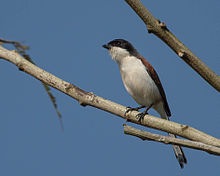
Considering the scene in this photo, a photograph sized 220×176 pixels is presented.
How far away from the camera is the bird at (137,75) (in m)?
6.05

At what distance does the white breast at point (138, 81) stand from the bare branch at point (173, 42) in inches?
149

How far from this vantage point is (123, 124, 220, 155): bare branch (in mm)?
2084

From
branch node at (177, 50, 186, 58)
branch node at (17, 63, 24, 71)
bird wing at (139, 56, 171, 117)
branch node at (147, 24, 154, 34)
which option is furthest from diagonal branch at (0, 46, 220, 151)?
bird wing at (139, 56, 171, 117)

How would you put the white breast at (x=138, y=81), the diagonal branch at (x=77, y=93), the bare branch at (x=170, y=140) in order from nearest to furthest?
the bare branch at (x=170, y=140) < the diagonal branch at (x=77, y=93) < the white breast at (x=138, y=81)

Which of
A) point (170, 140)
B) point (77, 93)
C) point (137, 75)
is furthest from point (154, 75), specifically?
point (170, 140)

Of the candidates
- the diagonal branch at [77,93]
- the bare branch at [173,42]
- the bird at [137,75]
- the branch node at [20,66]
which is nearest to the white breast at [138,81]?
the bird at [137,75]

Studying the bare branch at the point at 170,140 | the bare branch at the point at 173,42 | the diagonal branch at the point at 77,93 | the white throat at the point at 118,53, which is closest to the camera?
the bare branch at the point at 170,140

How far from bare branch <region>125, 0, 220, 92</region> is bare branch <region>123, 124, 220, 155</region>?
0.42m

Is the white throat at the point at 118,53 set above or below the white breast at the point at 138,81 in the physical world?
above

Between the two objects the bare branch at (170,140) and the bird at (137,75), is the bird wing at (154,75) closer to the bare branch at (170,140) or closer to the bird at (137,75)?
the bird at (137,75)

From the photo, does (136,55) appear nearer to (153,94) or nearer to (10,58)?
(153,94)

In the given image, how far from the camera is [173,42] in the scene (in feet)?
7.22

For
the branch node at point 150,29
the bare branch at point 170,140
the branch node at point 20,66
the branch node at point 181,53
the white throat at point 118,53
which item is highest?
the white throat at point 118,53

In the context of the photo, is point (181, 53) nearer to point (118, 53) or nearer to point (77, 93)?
point (77, 93)
